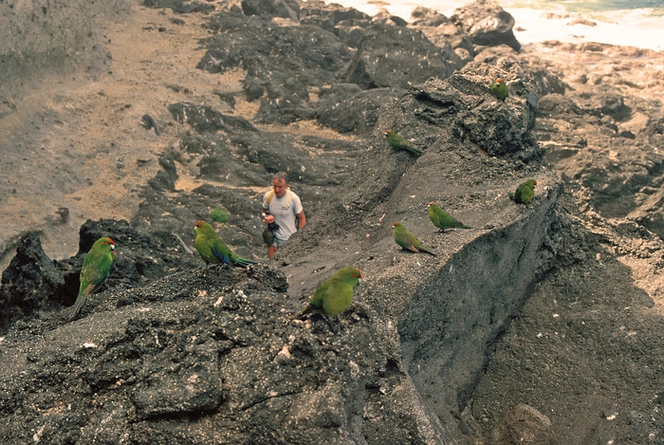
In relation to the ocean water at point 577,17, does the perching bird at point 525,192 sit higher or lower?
higher

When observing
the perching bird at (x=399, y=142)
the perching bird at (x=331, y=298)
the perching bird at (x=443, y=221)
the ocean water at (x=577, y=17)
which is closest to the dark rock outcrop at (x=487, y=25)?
the ocean water at (x=577, y=17)

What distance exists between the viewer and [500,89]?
7051 millimetres

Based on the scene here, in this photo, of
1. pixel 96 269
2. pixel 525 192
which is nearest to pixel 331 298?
pixel 96 269

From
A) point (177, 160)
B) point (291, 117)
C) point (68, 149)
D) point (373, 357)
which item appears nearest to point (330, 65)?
point (291, 117)

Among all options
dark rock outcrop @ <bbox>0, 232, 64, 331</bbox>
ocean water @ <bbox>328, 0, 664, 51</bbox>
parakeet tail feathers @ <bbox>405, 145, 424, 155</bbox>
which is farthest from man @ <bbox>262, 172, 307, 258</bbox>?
ocean water @ <bbox>328, 0, 664, 51</bbox>

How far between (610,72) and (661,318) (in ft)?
75.7

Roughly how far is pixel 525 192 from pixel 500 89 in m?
1.80

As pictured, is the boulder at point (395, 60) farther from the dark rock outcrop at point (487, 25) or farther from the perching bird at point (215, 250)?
the perching bird at point (215, 250)

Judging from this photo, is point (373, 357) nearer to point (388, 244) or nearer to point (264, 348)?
point (264, 348)

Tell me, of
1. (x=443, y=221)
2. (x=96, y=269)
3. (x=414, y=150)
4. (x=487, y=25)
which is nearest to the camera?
(x=96, y=269)

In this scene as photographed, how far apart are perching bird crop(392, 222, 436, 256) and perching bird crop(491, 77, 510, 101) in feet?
8.35

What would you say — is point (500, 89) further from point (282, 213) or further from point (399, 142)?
point (282, 213)

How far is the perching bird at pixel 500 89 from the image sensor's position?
277 inches

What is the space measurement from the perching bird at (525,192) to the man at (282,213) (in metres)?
2.72
